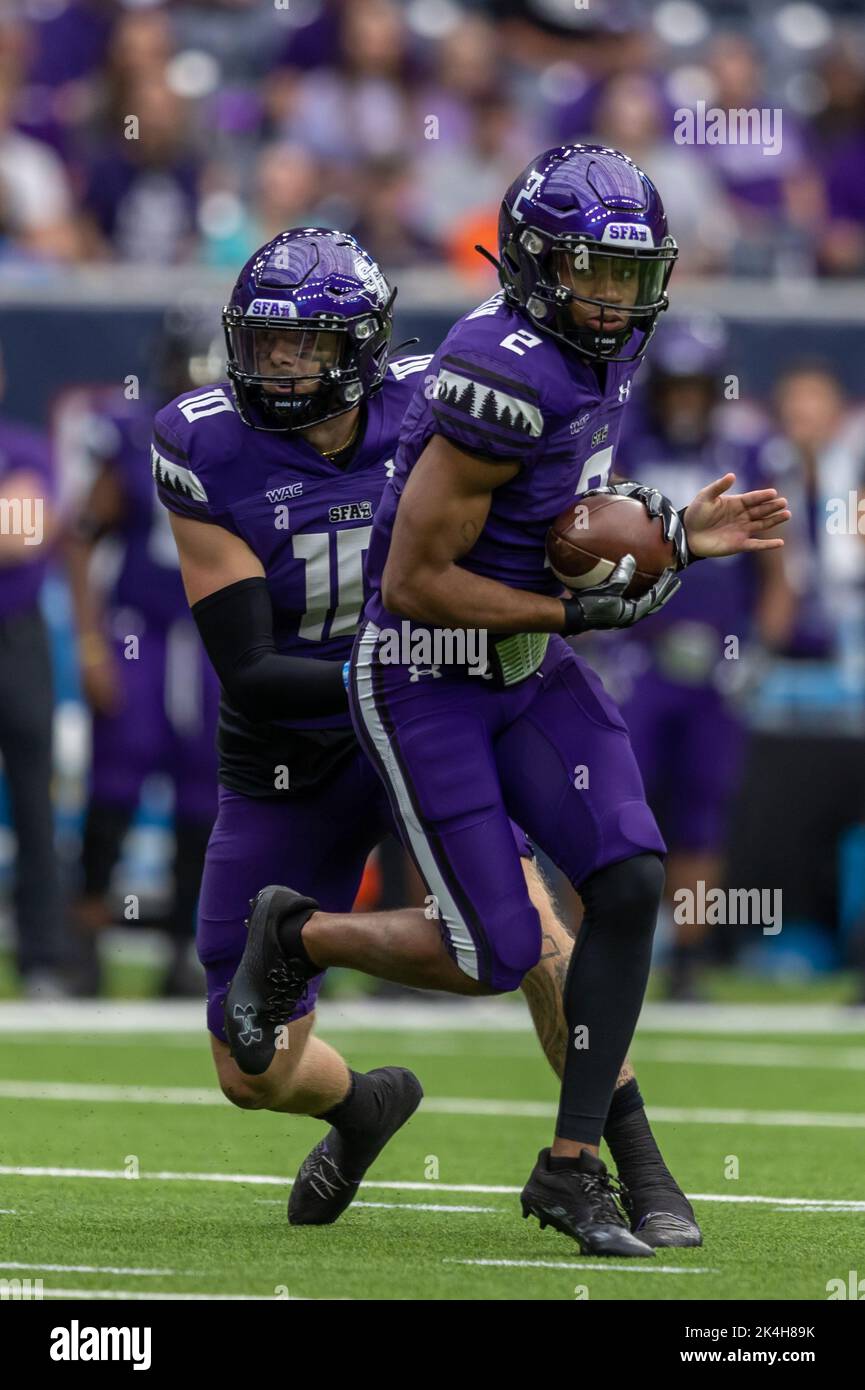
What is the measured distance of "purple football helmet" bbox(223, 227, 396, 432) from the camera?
198 inches

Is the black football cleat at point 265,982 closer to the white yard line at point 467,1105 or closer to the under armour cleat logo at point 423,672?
the under armour cleat logo at point 423,672

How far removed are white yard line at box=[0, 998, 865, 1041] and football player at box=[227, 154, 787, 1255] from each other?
3.82m

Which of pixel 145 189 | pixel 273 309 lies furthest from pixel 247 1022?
pixel 145 189

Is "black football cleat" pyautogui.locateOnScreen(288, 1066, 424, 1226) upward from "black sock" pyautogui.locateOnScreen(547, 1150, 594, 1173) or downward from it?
downward

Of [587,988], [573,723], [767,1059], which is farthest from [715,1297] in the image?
[767,1059]

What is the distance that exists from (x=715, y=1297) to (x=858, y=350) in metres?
7.18

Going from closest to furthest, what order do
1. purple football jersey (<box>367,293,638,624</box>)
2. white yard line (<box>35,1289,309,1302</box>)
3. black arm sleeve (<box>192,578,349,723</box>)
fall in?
white yard line (<box>35,1289,309,1302</box>)
purple football jersey (<box>367,293,638,624</box>)
black arm sleeve (<box>192,578,349,723</box>)

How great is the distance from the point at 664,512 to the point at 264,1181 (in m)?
1.88

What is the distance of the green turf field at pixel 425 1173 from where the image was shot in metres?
4.24

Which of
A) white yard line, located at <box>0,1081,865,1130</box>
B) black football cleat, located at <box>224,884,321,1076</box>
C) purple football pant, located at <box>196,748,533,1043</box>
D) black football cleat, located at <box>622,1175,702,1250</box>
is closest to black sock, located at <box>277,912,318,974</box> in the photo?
black football cleat, located at <box>224,884,321,1076</box>

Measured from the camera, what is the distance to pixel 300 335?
5.03 m

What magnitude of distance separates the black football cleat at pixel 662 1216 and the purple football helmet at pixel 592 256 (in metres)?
1.57

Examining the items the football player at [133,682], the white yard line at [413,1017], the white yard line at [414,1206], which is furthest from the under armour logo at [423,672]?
the football player at [133,682]

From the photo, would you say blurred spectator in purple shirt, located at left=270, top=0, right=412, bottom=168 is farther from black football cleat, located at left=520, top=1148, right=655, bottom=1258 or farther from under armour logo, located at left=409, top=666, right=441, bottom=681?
black football cleat, located at left=520, top=1148, right=655, bottom=1258
